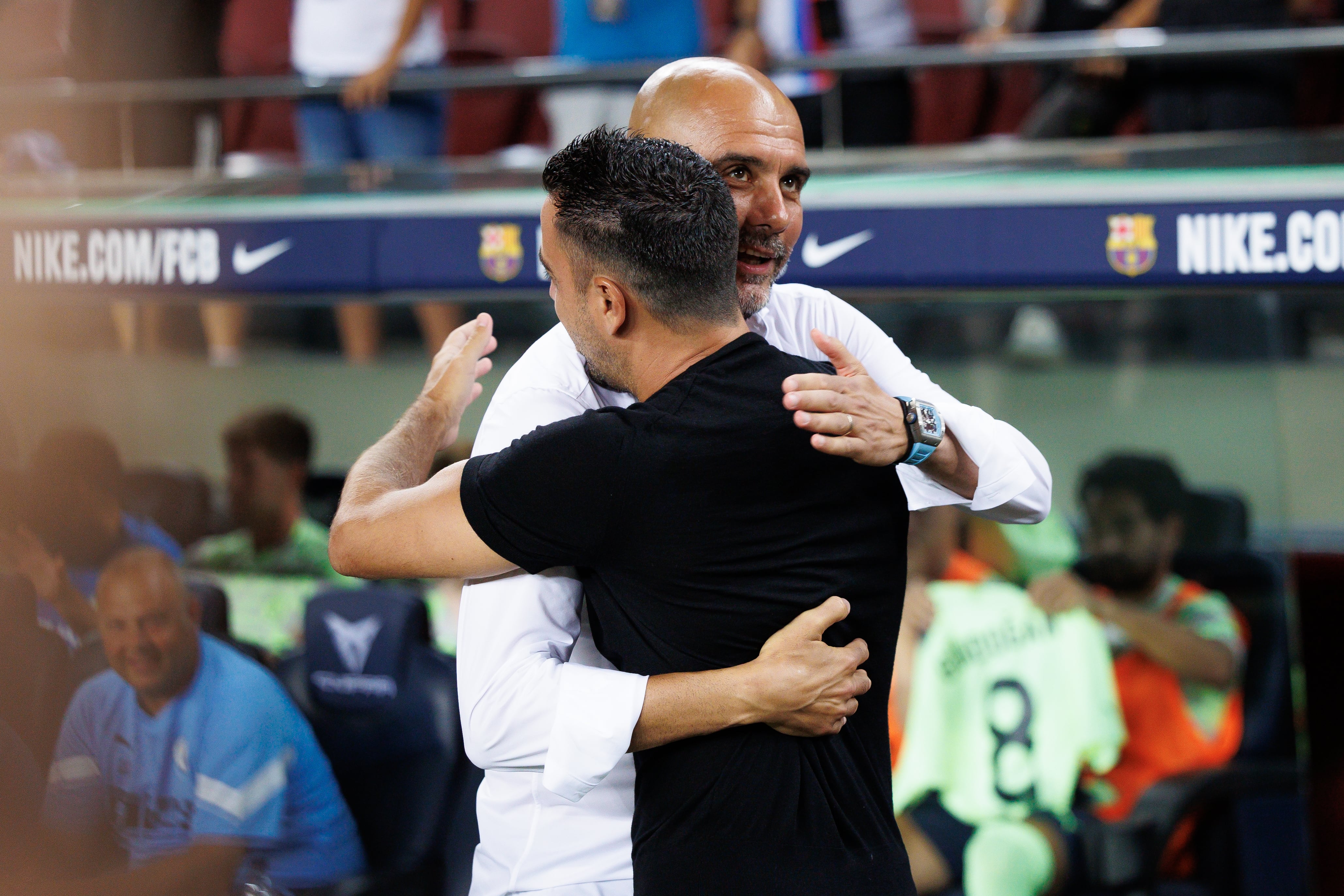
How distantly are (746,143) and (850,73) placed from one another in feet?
7.38

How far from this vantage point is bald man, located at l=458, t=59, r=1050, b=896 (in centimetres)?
109

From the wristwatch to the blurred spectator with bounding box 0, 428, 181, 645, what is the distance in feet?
6.99

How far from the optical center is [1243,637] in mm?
3270

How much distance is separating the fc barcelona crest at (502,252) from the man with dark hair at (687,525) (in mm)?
1362

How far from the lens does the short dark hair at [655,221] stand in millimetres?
1108

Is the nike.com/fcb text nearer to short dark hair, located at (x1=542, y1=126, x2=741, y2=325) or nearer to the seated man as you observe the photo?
the seated man

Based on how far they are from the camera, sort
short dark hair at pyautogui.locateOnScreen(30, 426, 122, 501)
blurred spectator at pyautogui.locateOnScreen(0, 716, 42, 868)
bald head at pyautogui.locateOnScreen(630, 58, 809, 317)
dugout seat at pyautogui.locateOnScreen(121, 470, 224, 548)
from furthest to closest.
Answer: dugout seat at pyautogui.locateOnScreen(121, 470, 224, 548) < short dark hair at pyautogui.locateOnScreen(30, 426, 122, 501) < bald head at pyautogui.locateOnScreen(630, 58, 809, 317) < blurred spectator at pyautogui.locateOnScreen(0, 716, 42, 868)

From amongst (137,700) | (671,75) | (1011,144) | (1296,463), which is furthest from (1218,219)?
(1296,463)

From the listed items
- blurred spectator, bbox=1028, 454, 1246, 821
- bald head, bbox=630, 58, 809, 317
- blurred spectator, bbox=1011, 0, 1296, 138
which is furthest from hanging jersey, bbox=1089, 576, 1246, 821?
bald head, bbox=630, 58, 809, 317

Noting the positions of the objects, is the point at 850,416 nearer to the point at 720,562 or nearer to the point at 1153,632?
the point at 720,562

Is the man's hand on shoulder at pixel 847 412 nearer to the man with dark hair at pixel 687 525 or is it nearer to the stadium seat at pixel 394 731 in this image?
the man with dark hair at pixel 687 525

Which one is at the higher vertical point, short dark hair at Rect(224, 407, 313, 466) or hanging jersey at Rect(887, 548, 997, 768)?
short dark hair at Rect(224, 407, 313, 466)

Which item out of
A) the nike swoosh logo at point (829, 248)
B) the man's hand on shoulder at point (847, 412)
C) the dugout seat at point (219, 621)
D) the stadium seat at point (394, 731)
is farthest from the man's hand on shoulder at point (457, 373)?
the dugout seat at point (219, 621)

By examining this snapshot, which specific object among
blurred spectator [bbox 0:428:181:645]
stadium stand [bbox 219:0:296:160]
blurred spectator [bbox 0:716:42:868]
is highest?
stadium stand [bbox 219:0:296:160]
